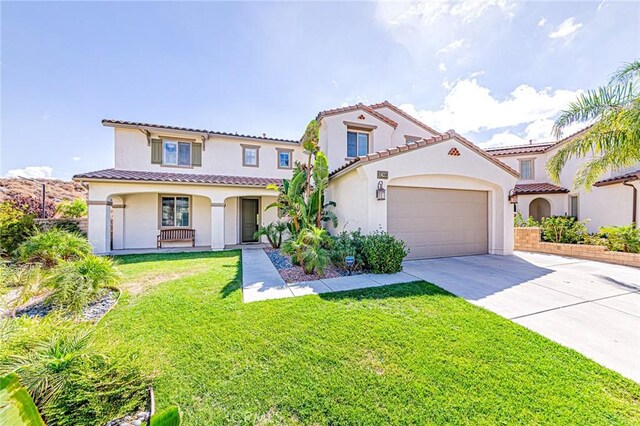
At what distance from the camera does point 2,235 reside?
9234mm

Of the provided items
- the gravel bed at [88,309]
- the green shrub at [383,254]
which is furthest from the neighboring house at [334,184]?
the gravel bed at [88,309]

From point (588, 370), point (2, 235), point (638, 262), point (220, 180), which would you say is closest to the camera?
point (588, 370)

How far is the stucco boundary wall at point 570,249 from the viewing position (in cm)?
842

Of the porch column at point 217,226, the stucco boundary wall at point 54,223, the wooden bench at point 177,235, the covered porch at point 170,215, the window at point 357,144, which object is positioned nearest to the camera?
the stucco boundary wall at point 54,223

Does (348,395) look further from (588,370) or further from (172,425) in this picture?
(588,370)

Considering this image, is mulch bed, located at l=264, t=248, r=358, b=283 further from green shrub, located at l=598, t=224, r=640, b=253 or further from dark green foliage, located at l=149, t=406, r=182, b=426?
green shrub, located at l=598, t=224, r=640, b=253

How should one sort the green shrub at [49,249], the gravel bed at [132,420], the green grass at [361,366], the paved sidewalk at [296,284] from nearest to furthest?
1. the gravel bed at [132,420]
2. the green grass at [361,366]
3. the paved sidewalk at [296,284]
4. the green shrub at [49,249]

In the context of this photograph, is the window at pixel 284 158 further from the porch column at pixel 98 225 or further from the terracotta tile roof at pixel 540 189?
the terracotta tile roof at pixel 540 189

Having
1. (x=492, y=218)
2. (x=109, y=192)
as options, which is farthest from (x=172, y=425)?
(x=109, y=192)

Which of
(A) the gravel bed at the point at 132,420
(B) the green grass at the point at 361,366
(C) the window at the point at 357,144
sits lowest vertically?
(A) the gravel bed at the point at 132,420

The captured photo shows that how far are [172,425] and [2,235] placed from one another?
13784mm

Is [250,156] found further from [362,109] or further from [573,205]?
[573,205]

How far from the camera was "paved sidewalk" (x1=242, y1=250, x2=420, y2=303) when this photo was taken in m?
5.63

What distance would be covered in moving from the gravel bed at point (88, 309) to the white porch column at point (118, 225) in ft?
28.3
